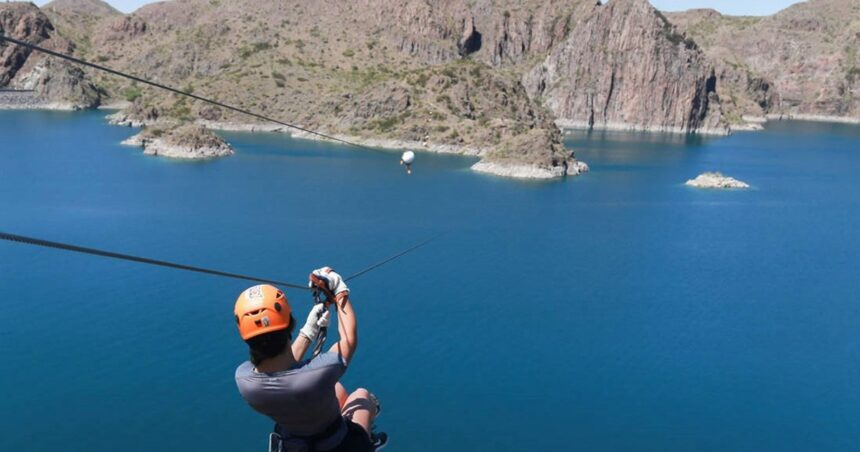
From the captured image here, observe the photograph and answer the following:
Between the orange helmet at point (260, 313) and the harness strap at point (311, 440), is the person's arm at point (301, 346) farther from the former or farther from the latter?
the orange helmet at point (260, 313)

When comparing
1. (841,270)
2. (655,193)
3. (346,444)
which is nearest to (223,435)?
(346,444)

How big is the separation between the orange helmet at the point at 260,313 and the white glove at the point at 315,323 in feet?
3.88

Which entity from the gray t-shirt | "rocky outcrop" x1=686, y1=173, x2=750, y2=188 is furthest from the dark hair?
"rocky outcrop" x1=686, y1=173, x2=750, y2=188

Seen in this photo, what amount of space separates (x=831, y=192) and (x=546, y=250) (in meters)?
67.7

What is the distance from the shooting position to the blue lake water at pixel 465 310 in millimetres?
32906

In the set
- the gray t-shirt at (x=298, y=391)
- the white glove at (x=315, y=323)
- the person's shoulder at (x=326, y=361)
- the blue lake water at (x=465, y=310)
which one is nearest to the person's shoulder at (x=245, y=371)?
the gray t-shirt at (x=298, y=391)

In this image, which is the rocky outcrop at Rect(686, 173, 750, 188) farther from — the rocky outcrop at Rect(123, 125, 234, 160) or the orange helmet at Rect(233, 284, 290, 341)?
the orange helmet at Rect(233, 284, 290, 341)

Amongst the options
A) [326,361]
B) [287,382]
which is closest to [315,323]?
[326,361]

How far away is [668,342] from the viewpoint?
145 ft

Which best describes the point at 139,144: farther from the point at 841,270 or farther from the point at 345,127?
the point at 841,270

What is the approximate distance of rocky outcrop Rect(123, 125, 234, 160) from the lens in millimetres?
121062

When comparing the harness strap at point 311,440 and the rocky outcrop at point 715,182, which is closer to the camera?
the harness strap at point 311,440

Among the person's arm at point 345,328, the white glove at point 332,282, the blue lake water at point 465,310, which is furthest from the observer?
the blue lake water at point 465,310

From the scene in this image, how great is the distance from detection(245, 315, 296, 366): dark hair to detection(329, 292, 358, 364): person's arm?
38.1 inches
